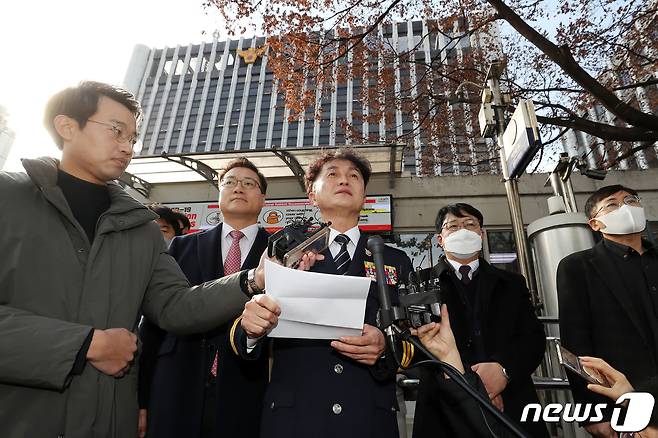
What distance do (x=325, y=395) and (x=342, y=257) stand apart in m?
0.66

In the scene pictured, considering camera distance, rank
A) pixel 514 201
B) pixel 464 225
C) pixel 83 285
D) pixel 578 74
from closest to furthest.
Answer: pixel 83 285 < pixel 464 225 < pixel 514 201 < pixel 578 74

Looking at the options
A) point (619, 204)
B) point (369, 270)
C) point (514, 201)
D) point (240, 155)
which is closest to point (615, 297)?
point (619, 204)

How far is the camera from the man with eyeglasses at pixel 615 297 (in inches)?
89.0

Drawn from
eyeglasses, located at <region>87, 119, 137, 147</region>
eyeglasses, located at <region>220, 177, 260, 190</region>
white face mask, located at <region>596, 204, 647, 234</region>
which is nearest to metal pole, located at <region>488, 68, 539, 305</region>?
white face mask, located at <region>596, 204, 647, 234</region>

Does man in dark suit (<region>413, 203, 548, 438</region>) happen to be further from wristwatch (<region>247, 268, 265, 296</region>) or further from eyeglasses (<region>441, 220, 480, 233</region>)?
wristwatch (<region>247, 268, 265, 296</region>)

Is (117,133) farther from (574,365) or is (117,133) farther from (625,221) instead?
(625,221)

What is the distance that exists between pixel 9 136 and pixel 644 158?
2915cm

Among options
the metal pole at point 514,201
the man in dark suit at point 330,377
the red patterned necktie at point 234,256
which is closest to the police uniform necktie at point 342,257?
the man in dark suit at point 330,377

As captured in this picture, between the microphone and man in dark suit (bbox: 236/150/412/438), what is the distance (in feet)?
0.91

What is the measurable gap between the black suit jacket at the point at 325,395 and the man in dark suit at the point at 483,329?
36cm

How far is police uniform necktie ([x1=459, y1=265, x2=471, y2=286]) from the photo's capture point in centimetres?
279

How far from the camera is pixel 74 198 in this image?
69.7 inches

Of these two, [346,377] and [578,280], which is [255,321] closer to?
[346,377]

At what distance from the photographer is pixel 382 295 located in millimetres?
1146
